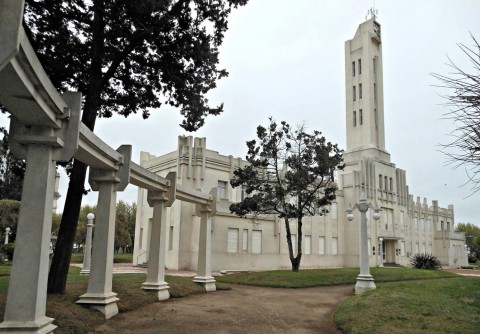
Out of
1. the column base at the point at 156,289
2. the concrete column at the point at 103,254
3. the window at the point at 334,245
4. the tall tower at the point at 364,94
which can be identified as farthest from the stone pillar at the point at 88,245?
the tall tower at the point at 364,94

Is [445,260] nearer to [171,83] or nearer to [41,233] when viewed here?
[171,83]

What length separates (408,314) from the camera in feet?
33.3

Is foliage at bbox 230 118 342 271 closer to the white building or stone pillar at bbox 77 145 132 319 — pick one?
the white building

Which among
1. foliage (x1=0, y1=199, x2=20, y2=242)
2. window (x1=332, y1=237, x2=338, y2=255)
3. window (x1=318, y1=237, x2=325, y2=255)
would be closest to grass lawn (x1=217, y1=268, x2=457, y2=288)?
window (x1=318, y1=237, x2=325, y2=255)

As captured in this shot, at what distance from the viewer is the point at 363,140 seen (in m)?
50.7

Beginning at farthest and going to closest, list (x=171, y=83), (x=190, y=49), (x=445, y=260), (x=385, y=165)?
1. (x=445, y=260)
2. (x=385, y=165)
3. (x=171, y=83)
4. (x=190, y=49)

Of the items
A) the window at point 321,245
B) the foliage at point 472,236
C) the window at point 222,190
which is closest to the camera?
the window at point 222,190

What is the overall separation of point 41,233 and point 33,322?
1.34 m

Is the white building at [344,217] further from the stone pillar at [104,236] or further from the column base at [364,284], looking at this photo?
the stone pillar at [104,236]

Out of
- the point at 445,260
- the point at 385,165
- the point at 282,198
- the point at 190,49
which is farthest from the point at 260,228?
the point at 445,260

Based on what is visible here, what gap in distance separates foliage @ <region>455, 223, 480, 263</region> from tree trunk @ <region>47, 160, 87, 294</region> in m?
77.2

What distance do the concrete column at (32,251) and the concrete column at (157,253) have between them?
20.2ft

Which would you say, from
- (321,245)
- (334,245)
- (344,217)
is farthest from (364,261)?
(344,217)

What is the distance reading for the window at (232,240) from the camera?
32094mm
